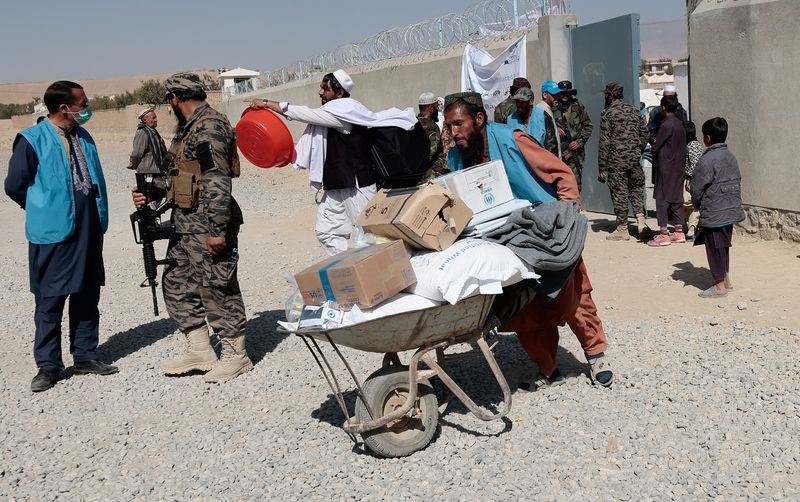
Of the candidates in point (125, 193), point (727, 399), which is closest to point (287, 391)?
point (727, 399)

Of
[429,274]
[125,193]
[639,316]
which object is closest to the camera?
[429,274]

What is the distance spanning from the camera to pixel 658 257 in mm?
7676

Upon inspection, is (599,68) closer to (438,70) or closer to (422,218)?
(438,70)

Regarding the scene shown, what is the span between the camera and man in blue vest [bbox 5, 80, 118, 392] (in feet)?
16.6

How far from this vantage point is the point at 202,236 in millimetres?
4949

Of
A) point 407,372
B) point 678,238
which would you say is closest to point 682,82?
point 678,238

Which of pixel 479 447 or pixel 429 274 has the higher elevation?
pixel 429 274

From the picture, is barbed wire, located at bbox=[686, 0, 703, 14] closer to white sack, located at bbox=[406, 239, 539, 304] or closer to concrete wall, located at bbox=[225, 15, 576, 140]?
concrete wall, located at bbox=[225, 15, 576, 140]

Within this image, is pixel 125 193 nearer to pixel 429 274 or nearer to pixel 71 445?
pixel 71 445

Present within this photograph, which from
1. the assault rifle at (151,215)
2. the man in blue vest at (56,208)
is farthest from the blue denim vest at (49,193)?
the assault rifle at (151,215)

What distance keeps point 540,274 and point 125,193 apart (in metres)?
15.6

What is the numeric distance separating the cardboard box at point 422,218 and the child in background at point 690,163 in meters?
4.09

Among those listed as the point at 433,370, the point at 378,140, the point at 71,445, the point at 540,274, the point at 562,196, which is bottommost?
the point at 71,445

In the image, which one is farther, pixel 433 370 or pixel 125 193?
pixel 125 193
